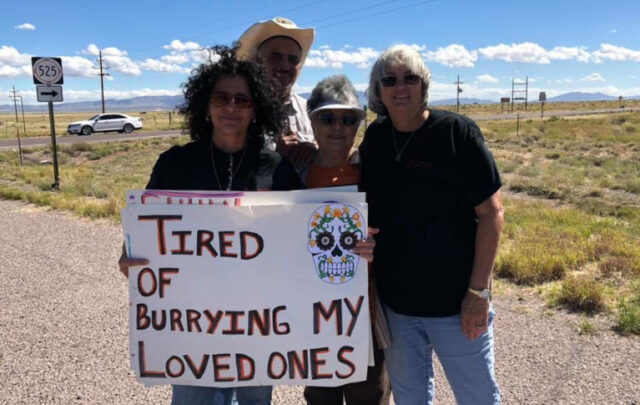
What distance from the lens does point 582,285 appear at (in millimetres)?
5176

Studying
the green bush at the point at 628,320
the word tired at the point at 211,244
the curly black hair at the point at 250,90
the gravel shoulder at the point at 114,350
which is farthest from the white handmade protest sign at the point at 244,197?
the green bush at the point at 628,320

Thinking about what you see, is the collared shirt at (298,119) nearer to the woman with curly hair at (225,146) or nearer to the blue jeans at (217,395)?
the woman with curly hair at (225,146)

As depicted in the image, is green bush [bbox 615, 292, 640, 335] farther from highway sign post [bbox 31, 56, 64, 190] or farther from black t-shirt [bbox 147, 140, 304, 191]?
highway sign post [bbox 31, 56, 64, 190]

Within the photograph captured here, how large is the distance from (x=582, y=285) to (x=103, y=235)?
6841 mm

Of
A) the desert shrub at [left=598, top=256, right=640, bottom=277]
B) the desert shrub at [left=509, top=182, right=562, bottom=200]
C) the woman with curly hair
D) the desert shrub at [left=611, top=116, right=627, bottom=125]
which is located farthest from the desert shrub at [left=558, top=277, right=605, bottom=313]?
the desert shrub at [left=611, top=116, right=627, bottom=125]

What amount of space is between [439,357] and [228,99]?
1597 mm

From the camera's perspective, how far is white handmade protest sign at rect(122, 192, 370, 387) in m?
Answer: 2.43

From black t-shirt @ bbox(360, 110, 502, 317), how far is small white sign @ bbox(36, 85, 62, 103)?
40.8 feet

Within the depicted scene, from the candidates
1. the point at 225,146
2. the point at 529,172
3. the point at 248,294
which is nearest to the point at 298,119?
the point at 225,146

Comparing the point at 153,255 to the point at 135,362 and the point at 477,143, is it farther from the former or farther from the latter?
the point at 477,143

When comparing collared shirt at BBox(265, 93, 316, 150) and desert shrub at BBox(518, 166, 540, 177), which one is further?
desert shrub at BBox(518, 166, 540, 177)

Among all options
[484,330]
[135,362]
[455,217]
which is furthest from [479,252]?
[135,362]

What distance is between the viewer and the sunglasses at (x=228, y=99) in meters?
2.47

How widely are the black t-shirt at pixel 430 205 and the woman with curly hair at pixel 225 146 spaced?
1.56ft
